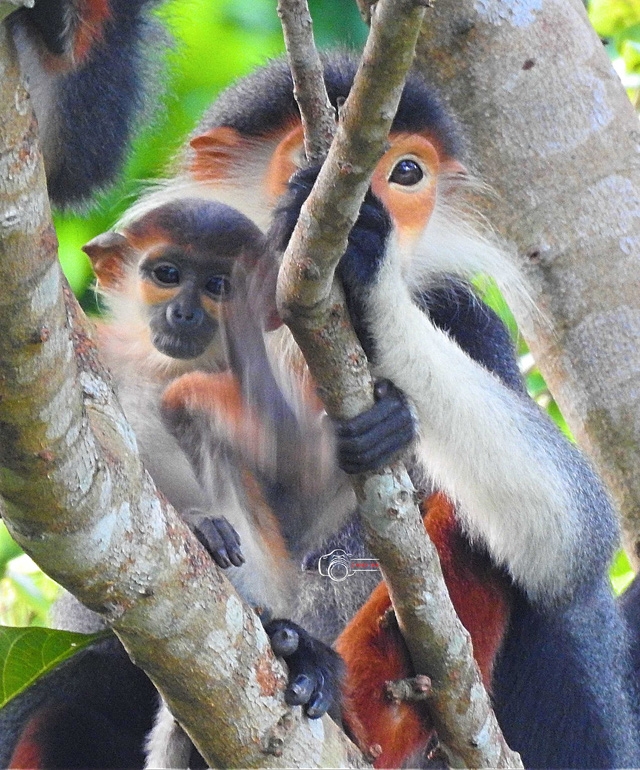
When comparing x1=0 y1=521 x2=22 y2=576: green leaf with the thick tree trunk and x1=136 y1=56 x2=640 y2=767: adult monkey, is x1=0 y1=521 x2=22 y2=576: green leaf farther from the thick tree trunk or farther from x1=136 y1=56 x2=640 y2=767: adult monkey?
the thick tree trunk

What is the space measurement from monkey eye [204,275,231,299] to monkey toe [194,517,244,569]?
2.77 ft

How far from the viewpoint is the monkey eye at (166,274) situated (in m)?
3.10

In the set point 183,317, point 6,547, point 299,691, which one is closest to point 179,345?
point 183,317

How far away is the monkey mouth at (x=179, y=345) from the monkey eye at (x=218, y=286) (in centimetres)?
15

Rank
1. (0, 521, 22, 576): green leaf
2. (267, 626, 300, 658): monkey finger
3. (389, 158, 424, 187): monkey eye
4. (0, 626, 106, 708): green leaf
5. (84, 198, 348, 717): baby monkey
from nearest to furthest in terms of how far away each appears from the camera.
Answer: (267, 626, 300, 658): monkey finger < (0, 626, 106, 708): green leaf < (84, 198, 348, 717): baby monkey < (389, 158, 424, 187): monkey eye < (0, 521, 22, 576): green leaf

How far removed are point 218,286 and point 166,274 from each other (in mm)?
175

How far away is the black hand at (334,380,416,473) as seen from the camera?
218 centimetres

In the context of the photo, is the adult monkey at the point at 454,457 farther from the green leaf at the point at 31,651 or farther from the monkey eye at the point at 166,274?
the green leaf at the point at 31,651

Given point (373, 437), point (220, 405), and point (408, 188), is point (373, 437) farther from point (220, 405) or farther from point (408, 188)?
point (408, 188)

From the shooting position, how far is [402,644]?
8.54ft

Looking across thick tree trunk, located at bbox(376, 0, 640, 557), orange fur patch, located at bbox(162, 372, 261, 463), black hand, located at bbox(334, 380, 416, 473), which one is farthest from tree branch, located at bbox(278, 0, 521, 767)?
thick tree trunk, located at bbox(376, 0, 640, 557)

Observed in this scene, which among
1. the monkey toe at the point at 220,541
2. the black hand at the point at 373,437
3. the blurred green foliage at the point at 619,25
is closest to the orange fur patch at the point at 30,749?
the monkey toe at the point at 220,541

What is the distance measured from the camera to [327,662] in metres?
2.42

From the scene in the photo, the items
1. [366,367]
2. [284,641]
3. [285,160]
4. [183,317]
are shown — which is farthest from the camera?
[285,160]
